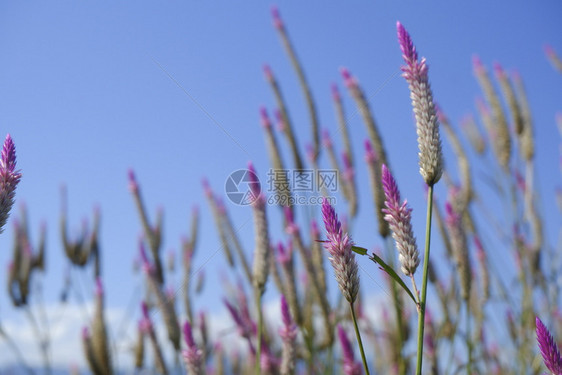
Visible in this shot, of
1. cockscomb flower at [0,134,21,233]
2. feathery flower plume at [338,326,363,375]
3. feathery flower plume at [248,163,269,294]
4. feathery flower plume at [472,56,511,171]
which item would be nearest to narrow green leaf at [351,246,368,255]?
cockscomb flower at [0,134,21,233]

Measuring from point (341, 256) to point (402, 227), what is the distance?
0.32ft

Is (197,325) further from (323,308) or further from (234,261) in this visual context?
(323,308)

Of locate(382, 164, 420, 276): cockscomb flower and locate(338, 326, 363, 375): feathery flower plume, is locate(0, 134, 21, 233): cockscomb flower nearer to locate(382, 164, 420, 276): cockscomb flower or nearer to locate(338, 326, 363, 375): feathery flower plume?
locate(382, 164, 420, 276): cockscomb flower

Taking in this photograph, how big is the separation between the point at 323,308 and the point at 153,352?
67 cm

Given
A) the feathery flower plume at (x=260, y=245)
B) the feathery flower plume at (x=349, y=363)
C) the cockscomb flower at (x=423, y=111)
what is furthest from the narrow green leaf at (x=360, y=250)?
the feathery flower plume at (x=260, y=245)

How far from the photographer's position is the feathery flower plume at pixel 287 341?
4.53ft

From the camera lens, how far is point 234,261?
2.19m

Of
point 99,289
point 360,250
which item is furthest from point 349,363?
point 99,289

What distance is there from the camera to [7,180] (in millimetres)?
652

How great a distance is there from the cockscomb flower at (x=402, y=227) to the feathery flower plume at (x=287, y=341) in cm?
75

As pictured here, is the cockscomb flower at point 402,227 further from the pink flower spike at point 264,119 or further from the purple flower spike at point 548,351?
Answer: the pink flower spike at point 264,119

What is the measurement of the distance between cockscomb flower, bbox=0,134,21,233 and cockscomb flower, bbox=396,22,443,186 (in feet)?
1.85

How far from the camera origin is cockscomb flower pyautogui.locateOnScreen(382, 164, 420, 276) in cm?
66

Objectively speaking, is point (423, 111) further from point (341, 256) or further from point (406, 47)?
point (341, 256)
